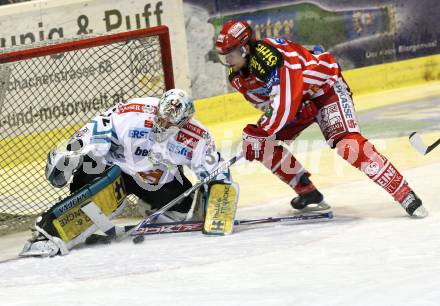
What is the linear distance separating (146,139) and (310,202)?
0.92m

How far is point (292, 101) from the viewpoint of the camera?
411cm

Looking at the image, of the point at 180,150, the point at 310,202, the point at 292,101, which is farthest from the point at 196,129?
the point at 310,202

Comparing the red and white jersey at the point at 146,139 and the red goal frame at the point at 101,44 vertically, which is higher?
the red goal frame at the point at 101,44

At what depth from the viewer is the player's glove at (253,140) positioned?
13.8ft

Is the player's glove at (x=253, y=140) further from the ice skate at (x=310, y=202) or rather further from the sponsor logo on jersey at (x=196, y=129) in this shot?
the ice skate at (x=310, y=202)

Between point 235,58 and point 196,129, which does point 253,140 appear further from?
point 235,58

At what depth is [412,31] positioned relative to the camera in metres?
9.24

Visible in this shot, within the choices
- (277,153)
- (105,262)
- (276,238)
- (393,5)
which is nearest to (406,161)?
(277,153)

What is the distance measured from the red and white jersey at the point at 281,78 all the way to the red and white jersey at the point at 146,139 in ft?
1.04

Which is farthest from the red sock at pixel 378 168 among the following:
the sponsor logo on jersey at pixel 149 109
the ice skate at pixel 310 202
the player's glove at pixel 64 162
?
the player's glove at pixel 64 162

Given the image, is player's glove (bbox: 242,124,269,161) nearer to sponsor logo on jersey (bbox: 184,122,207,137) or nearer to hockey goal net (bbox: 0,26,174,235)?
sponsor logo on jersey (bbox: 184,122,207,137)

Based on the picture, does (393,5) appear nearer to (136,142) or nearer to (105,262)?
(136,142)

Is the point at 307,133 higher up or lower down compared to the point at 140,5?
lower down

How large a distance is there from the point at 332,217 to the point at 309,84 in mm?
646
